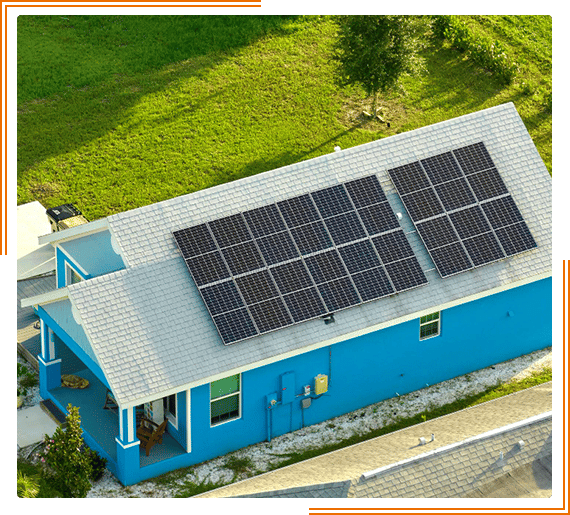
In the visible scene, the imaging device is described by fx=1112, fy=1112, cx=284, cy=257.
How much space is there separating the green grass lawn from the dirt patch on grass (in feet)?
0.27

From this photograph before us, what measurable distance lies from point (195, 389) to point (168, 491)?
299cm

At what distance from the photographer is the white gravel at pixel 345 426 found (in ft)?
103

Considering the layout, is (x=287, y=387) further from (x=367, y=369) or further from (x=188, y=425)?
(x=188, y=425)

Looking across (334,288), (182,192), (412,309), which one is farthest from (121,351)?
(182,192)

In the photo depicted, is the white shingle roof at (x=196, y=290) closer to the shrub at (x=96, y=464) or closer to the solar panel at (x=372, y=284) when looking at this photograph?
the solar panel at (x=372, y=284)

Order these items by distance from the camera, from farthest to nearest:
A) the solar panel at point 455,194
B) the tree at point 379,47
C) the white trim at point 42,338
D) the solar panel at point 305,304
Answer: the tree at point 379,47, the solar panel at point 455,194, the white trim at point 42,338, the solar panel at point 305,304

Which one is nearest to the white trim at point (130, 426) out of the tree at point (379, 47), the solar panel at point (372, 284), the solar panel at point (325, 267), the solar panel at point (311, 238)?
the solar panel at point (325, 267)

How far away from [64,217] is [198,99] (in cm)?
1082

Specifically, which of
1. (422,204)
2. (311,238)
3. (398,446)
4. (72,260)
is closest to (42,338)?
(72,260)

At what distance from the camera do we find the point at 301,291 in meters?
32.2

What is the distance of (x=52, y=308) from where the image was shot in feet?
111

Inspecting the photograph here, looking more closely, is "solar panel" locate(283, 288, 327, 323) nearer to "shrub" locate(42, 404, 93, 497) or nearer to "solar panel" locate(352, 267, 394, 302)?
"solar panel" locate(352, 267, 394, 302)

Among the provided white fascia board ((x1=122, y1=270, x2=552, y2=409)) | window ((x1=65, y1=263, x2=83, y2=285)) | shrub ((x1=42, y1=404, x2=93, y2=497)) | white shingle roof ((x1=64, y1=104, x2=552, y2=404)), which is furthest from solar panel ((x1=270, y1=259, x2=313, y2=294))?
shrub ((x1=42, y1=404, x2=93, y2=497))

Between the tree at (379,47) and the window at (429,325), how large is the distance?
49.1 feet
